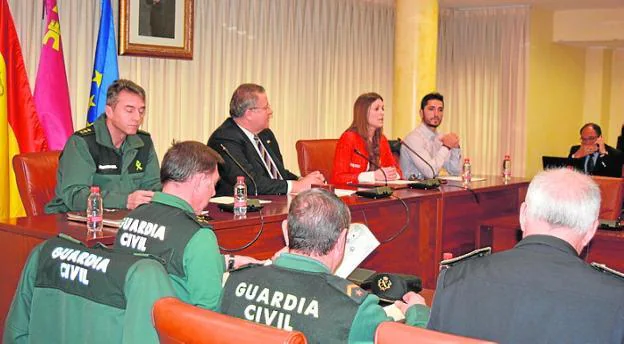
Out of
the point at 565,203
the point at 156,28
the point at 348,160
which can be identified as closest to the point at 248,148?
the point at 348,160

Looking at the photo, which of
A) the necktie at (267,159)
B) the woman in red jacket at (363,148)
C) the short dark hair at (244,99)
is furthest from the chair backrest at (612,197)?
the short dark hair at (244,99)

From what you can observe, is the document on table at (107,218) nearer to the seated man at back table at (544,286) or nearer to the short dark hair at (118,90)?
the short dark hair at (118,90)

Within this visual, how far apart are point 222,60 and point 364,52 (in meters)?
2.11

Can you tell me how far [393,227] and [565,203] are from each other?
8.38 ft

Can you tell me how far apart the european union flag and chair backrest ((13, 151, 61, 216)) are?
1599 mm

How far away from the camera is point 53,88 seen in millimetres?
5121

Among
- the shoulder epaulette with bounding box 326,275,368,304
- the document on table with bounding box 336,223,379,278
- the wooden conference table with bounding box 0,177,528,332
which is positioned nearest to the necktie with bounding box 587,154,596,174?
the wooden conference table with bounding box 0,177,528,332

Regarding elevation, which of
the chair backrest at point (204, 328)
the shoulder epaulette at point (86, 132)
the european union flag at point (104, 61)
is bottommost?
the chair backrest at point (204, 328)

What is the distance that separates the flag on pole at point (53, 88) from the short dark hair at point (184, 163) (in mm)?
2697

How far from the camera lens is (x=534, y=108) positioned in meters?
9.18

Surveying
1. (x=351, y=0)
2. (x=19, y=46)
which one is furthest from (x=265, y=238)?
(x=351, y=0)

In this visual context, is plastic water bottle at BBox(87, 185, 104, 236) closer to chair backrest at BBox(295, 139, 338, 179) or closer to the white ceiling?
chair backrest at BBox(295, 139, 338, 179)

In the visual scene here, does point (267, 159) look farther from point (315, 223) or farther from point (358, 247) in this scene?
point (315, 223)

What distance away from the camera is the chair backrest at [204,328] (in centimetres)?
146
